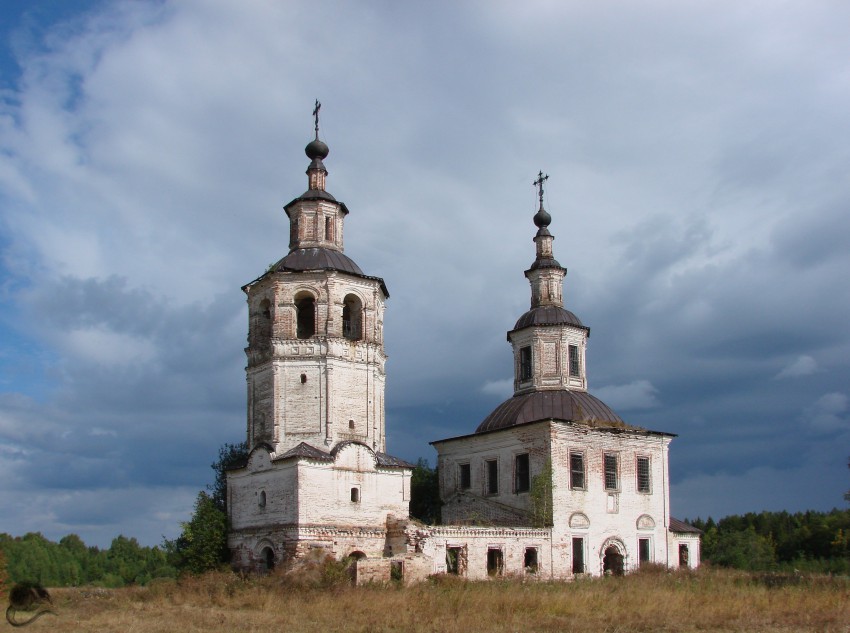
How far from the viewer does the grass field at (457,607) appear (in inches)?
725

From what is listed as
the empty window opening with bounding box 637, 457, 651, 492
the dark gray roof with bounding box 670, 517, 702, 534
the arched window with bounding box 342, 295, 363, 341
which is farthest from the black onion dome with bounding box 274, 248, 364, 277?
the dark gray roof with bounding box 670, 517, 702, 534

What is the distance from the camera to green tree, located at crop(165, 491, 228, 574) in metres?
28.4

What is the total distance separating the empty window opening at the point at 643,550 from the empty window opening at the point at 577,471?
3365mm

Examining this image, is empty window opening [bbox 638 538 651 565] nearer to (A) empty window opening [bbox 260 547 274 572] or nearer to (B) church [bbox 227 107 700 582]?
(B) church [bbox 227 107 700 582]

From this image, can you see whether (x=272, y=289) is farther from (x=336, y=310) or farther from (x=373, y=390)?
(x=373, y=390)

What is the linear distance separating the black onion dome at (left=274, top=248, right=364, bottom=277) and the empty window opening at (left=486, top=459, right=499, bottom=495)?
340 inches

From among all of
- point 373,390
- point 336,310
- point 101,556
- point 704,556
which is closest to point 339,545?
point 373,390

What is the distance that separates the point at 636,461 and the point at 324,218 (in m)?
13.6

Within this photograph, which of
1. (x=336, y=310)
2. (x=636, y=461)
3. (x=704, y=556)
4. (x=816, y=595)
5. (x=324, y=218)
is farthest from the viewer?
(x=704, y=556)

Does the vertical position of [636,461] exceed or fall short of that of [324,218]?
it falls short

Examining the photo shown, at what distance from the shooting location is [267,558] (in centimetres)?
2755

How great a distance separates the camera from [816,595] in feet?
73.7

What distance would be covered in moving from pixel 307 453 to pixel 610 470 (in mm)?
11428

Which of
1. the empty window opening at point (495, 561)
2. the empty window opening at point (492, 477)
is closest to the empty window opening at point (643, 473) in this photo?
the empty window opening at point (492, 477)
